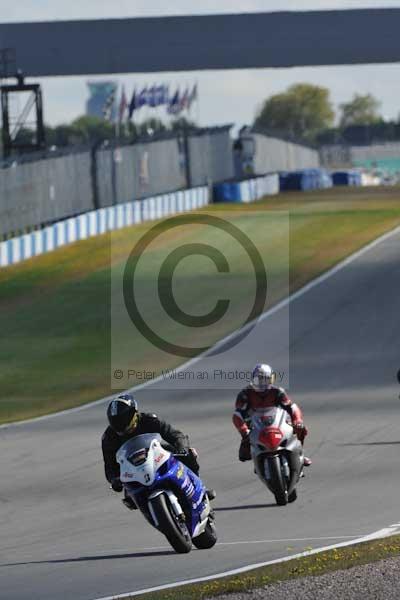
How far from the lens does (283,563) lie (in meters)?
11.1

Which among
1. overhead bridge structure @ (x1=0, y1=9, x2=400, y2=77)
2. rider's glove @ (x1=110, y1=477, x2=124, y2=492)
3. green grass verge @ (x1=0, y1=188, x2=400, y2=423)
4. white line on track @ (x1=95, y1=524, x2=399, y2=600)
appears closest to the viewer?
white line on track @ (x1=95, y1=524, x2=399, y2=600)

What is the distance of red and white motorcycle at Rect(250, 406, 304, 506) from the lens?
48.3 ft

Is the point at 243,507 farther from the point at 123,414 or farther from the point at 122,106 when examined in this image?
the point at 122,106

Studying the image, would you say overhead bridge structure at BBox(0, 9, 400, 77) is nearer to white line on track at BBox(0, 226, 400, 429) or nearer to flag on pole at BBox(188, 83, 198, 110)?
white line on track at BBox(0, 226, 400, 429)

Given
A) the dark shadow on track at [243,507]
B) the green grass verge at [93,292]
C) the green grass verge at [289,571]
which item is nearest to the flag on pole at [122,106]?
the green grass verge at [93,292]

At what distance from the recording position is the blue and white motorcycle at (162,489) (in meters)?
11.6

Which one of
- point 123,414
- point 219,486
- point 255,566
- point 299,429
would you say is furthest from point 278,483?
point 255,566

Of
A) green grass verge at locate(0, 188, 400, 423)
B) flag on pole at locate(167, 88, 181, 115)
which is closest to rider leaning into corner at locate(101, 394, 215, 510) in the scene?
green grass verge at locate(0, 188, 400, 423)

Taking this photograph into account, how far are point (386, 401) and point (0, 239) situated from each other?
81.4 feet

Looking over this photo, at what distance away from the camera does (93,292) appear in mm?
38312

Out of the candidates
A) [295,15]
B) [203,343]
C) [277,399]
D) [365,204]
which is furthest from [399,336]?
[365,204]

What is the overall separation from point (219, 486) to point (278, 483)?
5.22 ft

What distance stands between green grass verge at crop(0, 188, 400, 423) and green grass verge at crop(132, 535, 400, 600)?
41.2 feet

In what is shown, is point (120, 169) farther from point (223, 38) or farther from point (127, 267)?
point (127, 267)
